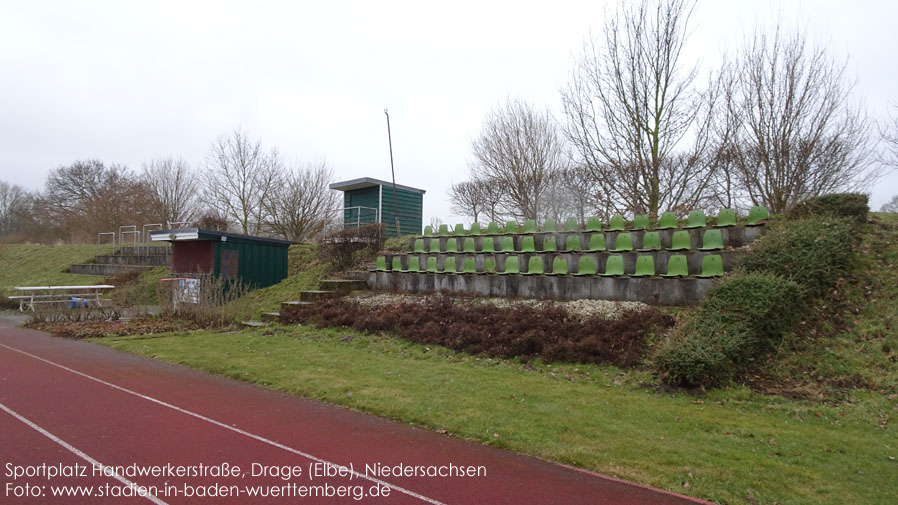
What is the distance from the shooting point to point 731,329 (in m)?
7.02

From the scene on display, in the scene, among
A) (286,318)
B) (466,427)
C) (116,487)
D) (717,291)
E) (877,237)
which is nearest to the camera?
(116,487)

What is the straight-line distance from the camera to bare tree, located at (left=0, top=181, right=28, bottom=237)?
1751 inches

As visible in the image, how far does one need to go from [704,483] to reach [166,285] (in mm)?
16152

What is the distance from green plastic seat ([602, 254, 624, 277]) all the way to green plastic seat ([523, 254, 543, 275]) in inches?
60.5

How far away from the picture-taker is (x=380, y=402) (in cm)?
611

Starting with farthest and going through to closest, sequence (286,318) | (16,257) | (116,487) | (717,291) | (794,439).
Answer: (16,257) < (286,318) < (717,291) < (794,439) < (116,487)

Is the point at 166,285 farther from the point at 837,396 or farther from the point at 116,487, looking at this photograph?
the point at 837,396

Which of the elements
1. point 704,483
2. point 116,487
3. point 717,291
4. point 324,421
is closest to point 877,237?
point 717,291

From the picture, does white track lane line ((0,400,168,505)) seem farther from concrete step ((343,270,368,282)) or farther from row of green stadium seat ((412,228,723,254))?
row of green stadium seat ((412,228,723,254))

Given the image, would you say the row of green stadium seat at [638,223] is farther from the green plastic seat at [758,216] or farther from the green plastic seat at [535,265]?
the green plastic seat at [535,265]

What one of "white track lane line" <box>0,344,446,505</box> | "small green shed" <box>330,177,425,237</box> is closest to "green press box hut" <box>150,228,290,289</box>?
"small green shed" <box>330,177,425,237</box>

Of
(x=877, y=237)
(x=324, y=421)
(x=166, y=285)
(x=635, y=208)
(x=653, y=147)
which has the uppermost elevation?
(x=653, y=147)

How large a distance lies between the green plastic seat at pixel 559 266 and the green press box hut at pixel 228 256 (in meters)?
10.5

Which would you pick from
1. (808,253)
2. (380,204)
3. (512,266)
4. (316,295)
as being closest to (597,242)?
(512,266)
